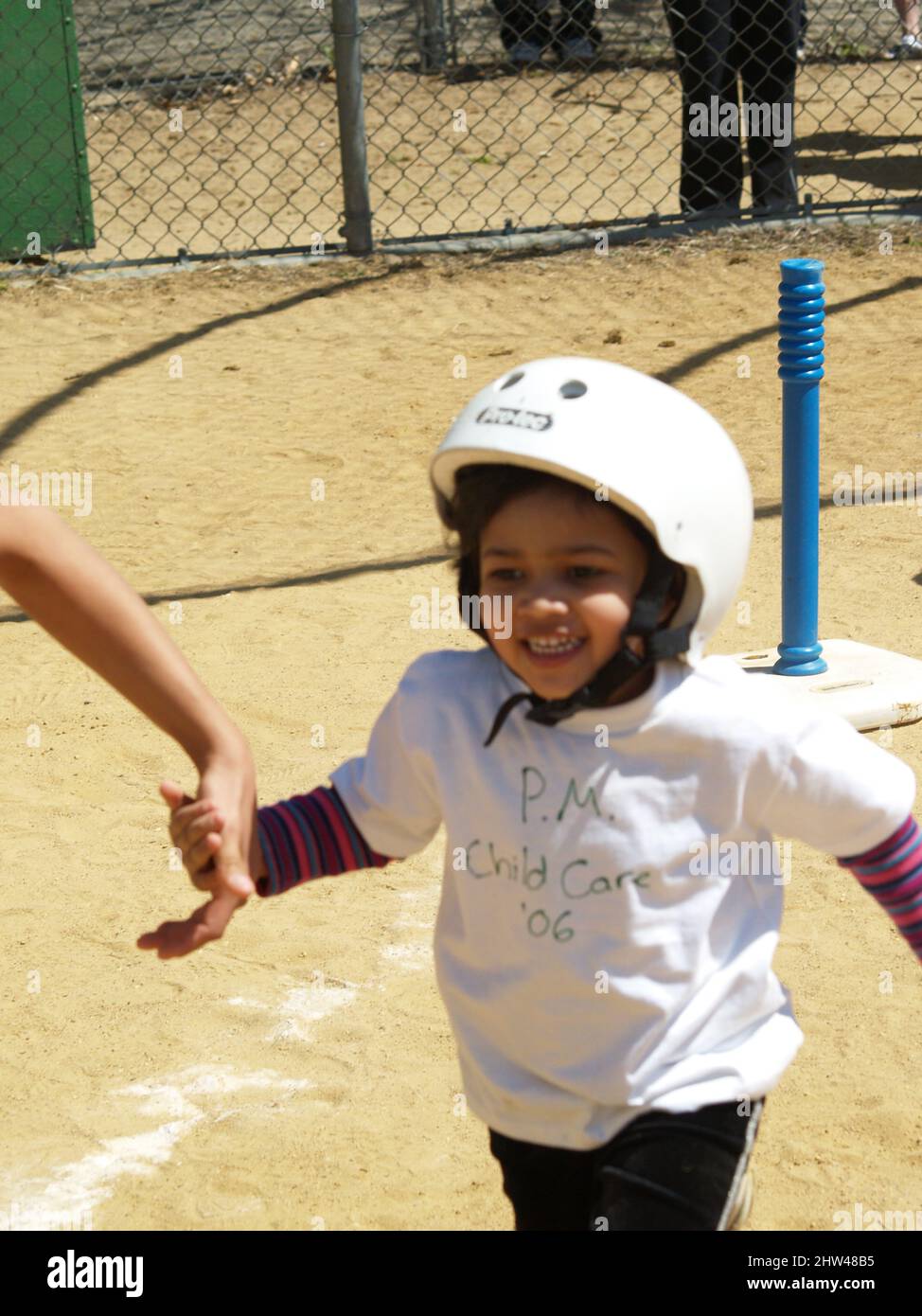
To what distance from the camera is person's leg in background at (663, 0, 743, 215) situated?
7.39 m

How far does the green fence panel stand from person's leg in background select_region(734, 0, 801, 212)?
3.04 m

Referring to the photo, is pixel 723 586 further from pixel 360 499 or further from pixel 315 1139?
pixel 360 499

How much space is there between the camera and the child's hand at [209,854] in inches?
75.8

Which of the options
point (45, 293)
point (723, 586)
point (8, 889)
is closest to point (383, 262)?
point (45, 293)

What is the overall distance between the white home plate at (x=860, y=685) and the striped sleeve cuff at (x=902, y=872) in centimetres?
211

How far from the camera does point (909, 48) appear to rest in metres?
11.6

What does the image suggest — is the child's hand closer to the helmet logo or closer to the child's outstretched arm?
the child's outstretched arm

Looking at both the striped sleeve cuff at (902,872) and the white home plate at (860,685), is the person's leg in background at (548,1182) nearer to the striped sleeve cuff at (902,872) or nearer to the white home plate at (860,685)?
the striped sleeve cuff at (902,872)

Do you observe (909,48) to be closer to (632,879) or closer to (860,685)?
(860,685)

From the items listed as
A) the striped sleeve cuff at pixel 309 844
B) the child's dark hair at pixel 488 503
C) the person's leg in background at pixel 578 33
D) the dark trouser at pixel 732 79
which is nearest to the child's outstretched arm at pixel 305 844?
the striped sleeve cuff at pixel 309 844

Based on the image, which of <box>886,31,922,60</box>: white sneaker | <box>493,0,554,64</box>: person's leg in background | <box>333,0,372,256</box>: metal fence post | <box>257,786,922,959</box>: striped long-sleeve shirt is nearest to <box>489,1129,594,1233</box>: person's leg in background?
<box>257,786,922,959</box>: striped long-sleeve shirt

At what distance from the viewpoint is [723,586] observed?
2.06 m

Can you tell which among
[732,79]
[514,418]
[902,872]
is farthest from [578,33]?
[902,872]

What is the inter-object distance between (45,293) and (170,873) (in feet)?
14.8
